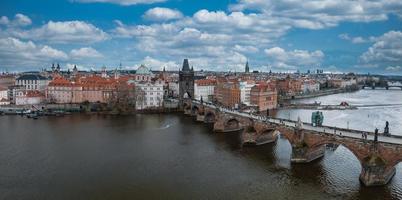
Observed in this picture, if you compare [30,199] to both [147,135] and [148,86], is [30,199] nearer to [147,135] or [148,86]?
[147,135]

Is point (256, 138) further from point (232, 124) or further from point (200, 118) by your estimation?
point (200, 118)

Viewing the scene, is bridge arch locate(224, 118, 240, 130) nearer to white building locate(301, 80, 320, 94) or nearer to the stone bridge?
the stone bridge

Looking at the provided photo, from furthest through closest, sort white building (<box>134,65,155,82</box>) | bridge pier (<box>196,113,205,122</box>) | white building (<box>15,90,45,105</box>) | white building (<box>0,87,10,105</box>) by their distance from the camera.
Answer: white building (<box>134,65,155,82</box>), white building (<box>0,87,10,105</box>), white building (<box>15,90,45,105</box>), bridge pier (<box>196,113,205,122</box>)

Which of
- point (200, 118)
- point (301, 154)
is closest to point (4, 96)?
point (200, 118)

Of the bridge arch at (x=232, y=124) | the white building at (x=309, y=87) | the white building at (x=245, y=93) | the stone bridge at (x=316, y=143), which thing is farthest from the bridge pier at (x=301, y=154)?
the white building at (x=309, y=87)

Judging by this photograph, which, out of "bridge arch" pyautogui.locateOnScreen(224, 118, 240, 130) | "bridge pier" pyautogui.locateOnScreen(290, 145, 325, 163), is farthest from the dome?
"bridge pier" pyautogui.locateOnScreen(290, 145, 325, 163)

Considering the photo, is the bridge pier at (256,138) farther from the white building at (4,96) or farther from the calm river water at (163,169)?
the white building at (4,96)

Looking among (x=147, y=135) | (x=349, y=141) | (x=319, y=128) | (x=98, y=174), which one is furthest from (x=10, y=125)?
(x=349, y=141)
